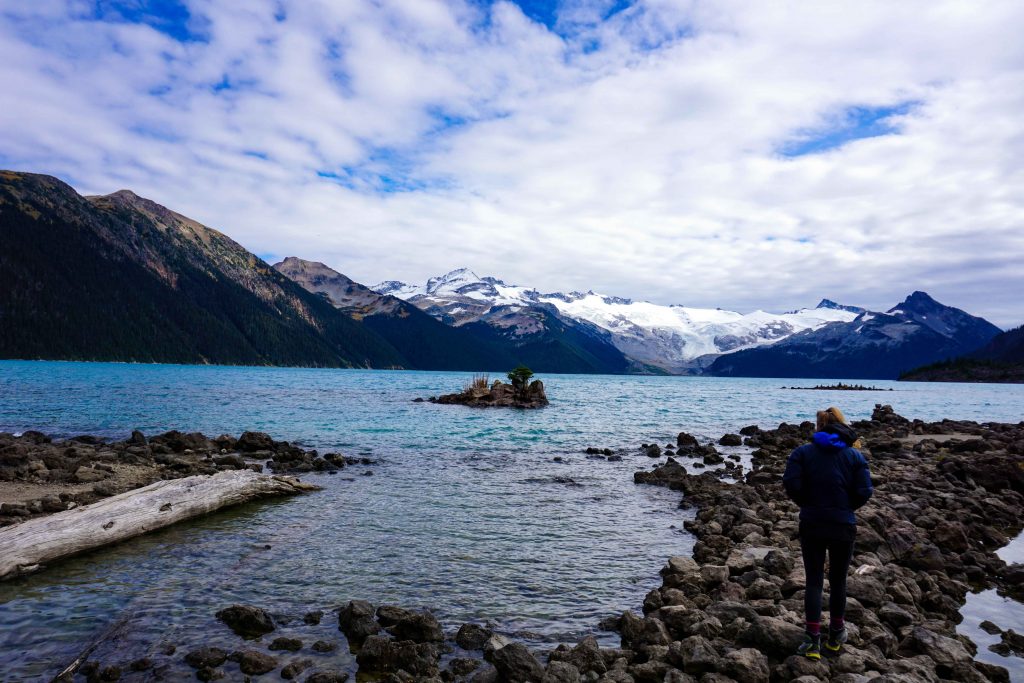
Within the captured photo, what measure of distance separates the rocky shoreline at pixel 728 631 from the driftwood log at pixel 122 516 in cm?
590

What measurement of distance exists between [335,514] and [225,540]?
4.09 m

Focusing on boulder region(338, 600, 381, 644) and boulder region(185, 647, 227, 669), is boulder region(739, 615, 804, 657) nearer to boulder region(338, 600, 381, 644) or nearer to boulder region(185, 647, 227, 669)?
boulder region(338, 600, 381, 644)

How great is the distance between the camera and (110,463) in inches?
1113

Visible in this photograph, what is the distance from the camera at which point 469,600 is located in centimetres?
1309

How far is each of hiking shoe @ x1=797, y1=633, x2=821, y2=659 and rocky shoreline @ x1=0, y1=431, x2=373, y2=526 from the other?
69.3 feet

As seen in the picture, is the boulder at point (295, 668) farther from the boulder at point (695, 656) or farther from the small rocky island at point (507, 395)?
the small rocky island at point (507, 395)

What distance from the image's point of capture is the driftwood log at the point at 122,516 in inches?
552

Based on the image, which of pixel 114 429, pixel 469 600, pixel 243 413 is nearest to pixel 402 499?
pixel 469 600

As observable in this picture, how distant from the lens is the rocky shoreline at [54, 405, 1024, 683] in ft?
30.7

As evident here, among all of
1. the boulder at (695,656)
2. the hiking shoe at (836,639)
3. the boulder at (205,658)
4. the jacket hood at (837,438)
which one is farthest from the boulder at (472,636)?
the jacket hood at (837,438)

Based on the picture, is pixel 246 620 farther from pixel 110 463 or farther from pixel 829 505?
pixel 110 463

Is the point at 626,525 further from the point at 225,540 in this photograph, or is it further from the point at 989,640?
the point at 225,540

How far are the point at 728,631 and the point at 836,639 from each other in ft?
5.77

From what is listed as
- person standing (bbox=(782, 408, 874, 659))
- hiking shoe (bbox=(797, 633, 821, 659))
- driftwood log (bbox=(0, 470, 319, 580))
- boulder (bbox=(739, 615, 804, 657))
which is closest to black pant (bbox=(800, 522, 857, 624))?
person standing (bbox=(782, 408, 874, 659))
